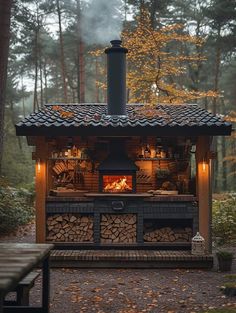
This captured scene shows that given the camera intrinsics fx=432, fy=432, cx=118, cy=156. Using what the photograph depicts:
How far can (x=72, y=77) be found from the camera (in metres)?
26.4

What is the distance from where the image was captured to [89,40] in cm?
1767

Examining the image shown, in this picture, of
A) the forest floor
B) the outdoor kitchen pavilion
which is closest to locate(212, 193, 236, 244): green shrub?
the outdoor kitchen pavilion

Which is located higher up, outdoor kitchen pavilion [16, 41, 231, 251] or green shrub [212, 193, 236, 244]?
outdoor kitchen pavilion [16, 41, 231, 251]

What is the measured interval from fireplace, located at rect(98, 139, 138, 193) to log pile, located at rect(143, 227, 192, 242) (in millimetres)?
1018

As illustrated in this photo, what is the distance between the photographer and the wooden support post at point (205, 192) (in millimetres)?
9109

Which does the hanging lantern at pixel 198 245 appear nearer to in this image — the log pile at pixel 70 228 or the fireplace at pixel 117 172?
the fireplace at pixel 117 172

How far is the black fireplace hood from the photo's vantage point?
30.7ft

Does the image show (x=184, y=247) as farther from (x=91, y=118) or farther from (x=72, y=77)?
(x=72, y=77)

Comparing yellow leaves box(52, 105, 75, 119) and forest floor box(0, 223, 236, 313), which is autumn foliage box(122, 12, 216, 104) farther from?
forest floor box(0, 223, 236, 313)

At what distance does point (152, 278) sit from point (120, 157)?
9.60 feet

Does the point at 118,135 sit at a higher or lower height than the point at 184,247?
higher

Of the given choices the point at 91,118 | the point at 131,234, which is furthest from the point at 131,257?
the point at 91,118

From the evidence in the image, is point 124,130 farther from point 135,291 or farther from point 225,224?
point 225,224

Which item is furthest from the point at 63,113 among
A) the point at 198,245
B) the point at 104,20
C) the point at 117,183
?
the point at 104,20
